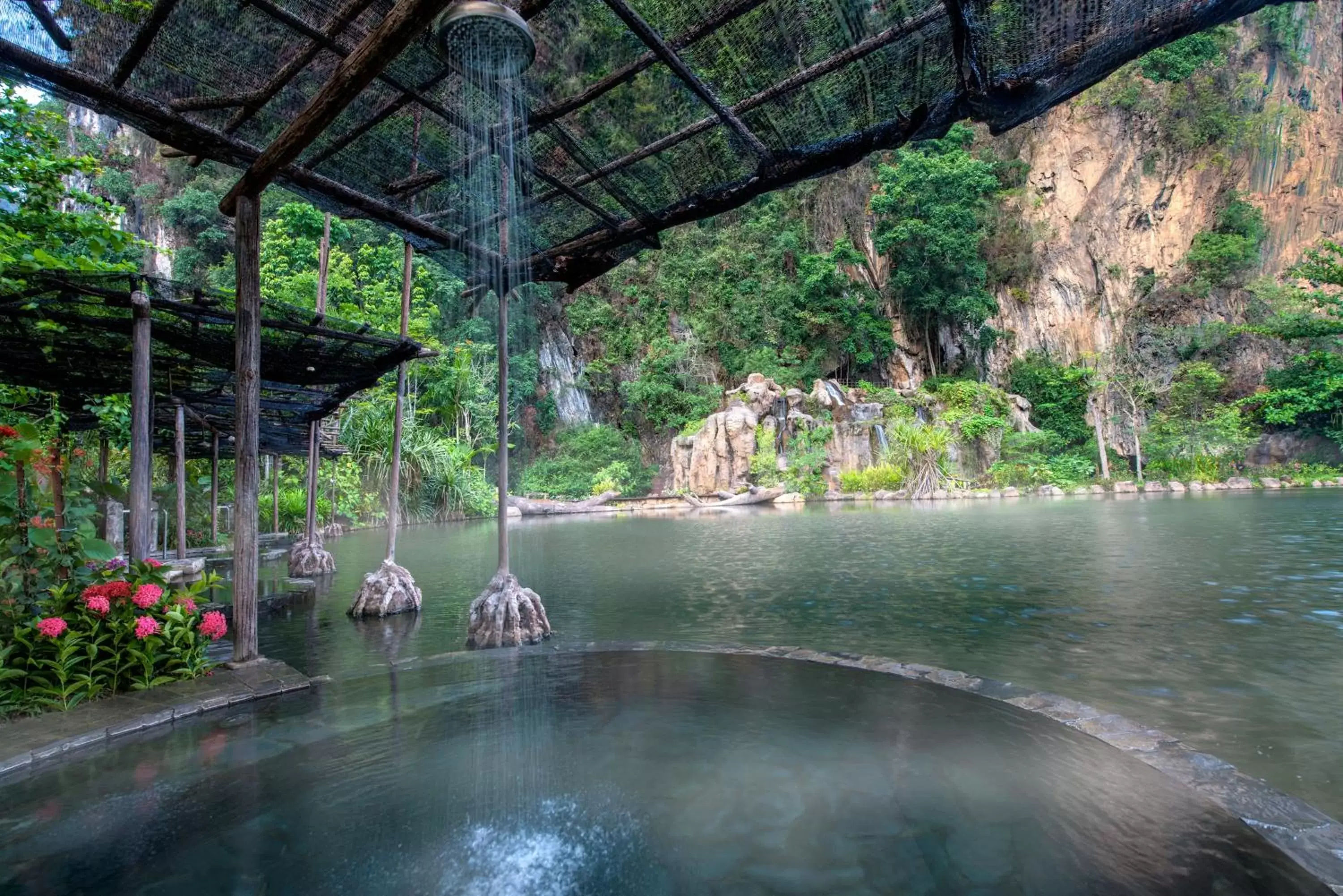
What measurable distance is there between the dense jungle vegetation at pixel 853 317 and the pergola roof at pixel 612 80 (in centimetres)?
1443

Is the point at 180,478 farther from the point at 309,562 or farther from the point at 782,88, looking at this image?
the point at 782,88

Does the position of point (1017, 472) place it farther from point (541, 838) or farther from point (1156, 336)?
point (541, 838)

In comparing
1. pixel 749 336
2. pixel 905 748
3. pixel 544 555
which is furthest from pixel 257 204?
pixel 749 336

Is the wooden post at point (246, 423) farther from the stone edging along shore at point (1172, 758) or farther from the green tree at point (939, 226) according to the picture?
the green tree at point (939, 226)

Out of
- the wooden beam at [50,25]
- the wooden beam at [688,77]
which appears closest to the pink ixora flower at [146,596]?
the wooden beam at [50,25]

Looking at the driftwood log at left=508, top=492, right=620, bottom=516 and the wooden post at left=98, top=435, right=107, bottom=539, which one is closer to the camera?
the wooden post at left=98, top=435, right=107, bottom=539

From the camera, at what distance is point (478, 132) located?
14.5 feet

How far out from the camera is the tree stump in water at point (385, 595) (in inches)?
265

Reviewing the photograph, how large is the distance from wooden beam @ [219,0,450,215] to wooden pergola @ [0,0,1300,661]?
11 millimetres

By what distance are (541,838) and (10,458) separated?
3683mm

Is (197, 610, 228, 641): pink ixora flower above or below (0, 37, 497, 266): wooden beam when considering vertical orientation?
below

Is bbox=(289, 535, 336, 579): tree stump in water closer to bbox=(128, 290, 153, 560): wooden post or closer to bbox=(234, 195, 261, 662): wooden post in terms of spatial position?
bbox=(128, 290, 153, 560): wooden post

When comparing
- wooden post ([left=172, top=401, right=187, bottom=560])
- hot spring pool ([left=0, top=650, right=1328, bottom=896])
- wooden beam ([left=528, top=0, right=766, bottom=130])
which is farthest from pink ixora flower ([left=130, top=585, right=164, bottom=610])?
wooden post ([left=172, top=401, right=187, bottom=560])

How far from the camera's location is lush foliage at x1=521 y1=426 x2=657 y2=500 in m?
27.9
